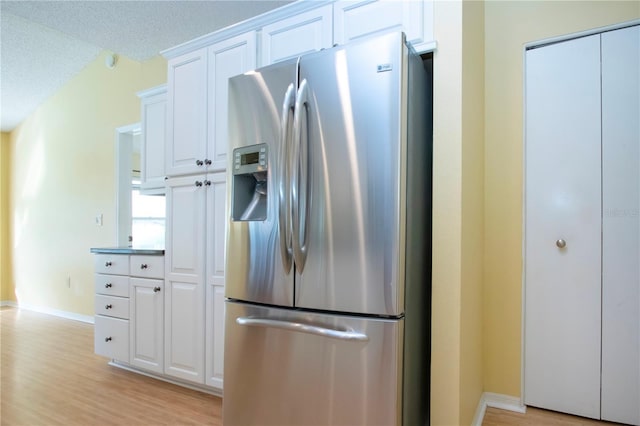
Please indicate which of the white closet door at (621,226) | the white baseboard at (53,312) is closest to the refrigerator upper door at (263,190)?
the white closet door at (621,226)

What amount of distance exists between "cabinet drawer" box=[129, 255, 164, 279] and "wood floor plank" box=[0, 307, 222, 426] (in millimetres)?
730

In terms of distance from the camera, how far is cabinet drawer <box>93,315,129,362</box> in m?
2.62

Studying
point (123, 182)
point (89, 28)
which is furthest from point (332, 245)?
point (123, 182)

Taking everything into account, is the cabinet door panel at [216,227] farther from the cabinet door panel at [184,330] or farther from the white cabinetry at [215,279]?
the cabinet door panel at [184,330]

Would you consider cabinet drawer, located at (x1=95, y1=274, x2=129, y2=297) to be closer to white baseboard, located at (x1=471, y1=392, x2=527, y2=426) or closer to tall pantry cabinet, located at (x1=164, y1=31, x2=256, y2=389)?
tall pantry cabinet, located at (x1=164, y1=31, x2=256, y2=389)

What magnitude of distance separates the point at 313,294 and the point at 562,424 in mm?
1620

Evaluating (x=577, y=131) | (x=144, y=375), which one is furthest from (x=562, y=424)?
(x=144, y=375)

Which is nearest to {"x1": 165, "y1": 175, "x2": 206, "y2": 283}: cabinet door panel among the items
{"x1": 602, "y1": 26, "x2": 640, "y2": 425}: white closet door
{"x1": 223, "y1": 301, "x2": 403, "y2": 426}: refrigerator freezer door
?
{"x1": 223, "y1": 301, "x2": 403, "y2": 426}: refrigerator freezer door

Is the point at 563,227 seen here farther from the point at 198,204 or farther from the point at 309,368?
the point at 198,204

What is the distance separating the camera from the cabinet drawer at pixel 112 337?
8.61 ft

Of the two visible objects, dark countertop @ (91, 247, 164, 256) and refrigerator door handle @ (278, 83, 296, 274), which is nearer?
refrigerator door handle @ (278, 83, 296, 274)

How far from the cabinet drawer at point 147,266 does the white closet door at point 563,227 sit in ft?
7.47

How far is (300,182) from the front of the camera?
1449mm

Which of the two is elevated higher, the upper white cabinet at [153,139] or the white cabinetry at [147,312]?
the upper white cabinet at [153,139]
